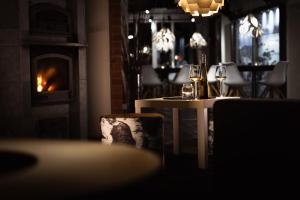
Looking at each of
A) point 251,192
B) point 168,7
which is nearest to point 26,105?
point 251,192

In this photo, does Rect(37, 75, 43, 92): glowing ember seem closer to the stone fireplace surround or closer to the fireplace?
the fireplace

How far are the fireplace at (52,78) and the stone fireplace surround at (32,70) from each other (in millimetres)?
29

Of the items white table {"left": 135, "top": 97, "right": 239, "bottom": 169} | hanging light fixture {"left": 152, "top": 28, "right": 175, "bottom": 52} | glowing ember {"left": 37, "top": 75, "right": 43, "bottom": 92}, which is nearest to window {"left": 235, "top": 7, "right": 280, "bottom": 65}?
hanging light fixture {"left": 152, "top": 28, "right": 175, "bottom": 52}

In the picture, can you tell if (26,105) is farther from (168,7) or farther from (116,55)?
(168,7)

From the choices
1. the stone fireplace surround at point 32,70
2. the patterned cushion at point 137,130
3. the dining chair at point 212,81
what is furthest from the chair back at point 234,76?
the patterned cushion at point 137,130

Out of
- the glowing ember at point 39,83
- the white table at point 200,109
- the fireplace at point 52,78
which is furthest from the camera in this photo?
the glowing ember at point 39,83

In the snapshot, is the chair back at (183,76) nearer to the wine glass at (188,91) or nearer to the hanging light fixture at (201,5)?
the hanging light fixture at (201,5)

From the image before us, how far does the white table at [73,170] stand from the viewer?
0.83 meters

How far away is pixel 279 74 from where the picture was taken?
8.40m

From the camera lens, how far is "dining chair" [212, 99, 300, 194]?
245 cm

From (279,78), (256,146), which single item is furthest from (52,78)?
(279,78)

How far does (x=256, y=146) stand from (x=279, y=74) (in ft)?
20.0

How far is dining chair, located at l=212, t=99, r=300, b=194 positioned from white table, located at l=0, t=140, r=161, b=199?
142 centimetres

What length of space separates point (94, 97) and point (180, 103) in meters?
2.32
